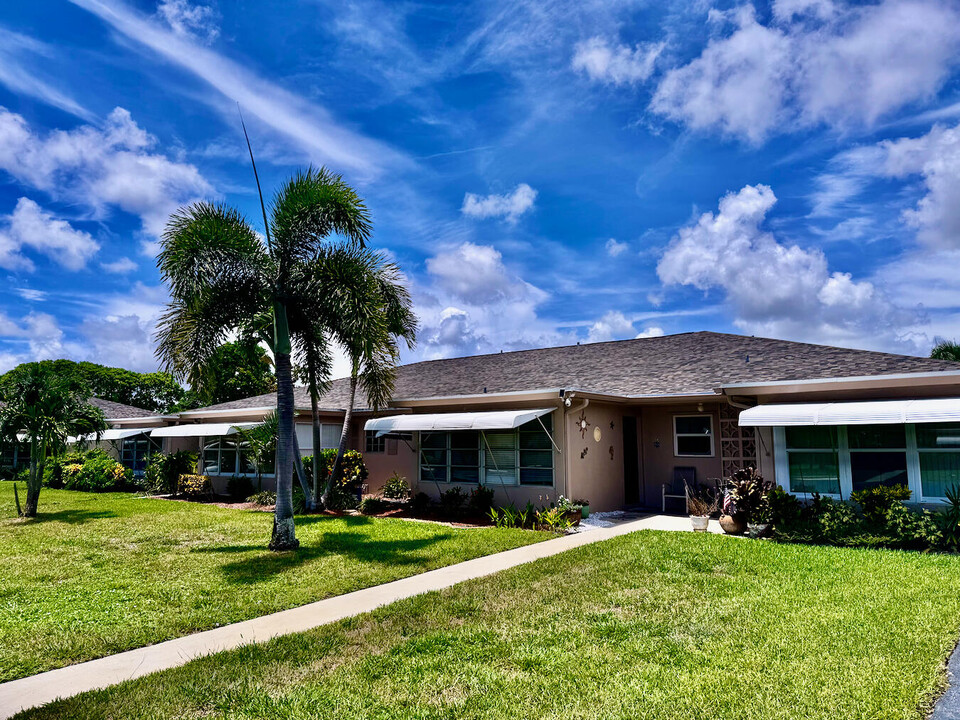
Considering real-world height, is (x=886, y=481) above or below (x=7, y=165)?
below

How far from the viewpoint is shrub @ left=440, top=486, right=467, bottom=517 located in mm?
15727

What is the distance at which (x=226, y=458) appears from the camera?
22297 mm

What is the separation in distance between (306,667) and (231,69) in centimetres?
1209

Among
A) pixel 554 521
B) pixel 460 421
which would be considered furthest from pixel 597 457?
pixel 460 421

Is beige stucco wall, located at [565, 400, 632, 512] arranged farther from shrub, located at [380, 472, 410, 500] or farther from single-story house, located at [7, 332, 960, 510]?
shrub, located at [380, 472, 410, 500]

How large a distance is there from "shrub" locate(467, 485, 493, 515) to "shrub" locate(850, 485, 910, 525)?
827 cm

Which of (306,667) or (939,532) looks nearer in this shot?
(306,667)

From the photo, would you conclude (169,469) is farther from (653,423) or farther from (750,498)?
(750,498)

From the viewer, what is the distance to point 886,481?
1188 cm

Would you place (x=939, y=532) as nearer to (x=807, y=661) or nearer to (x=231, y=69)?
(x=807, y=661)

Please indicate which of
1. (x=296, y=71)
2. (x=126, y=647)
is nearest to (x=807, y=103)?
(x=296, y=71)

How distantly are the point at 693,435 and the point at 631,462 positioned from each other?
6.90 ft

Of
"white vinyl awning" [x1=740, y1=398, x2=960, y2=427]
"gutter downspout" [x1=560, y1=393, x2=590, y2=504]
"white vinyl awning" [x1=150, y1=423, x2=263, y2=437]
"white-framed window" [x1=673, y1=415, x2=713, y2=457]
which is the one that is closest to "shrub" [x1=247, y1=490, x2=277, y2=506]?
"white vinyl awning" [x1=150, y1=423, x2=263, y2=437]

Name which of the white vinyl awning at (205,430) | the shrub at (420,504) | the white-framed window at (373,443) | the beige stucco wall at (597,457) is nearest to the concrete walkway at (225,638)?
the beige stucco wall at (597,457)
